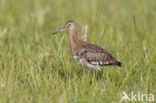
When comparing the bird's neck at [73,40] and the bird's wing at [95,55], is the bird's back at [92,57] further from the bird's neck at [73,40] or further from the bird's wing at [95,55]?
the bird's neck at [73,40]

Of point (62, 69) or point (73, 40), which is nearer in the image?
point (62, 69)

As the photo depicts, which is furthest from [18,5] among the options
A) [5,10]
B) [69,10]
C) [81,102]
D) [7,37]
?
[81,102]

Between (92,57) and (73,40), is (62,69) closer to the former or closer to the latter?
(92,57)

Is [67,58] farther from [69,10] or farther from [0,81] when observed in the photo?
[69,10]

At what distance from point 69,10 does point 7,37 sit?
141 inches

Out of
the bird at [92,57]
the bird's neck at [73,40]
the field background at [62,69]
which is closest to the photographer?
the field background at [62,69]

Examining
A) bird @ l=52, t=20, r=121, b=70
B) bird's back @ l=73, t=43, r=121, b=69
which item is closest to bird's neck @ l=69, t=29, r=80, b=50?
bird @ l=52, t=20, r=121, b=70

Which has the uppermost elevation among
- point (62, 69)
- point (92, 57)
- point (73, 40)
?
point (73, 40)

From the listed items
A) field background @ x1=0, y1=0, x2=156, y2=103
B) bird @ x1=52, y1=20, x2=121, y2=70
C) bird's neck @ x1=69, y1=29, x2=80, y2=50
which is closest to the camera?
field background @ x1=0, y1=0, x2=156, y2=103

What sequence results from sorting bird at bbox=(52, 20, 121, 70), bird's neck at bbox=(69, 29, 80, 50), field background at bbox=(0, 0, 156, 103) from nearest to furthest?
field background at bbox=(0, 0, 156, 103) < bird at bbox=(52, 20, 121, 70) < bird's neck at bbox=(69, 29, 80, 50)

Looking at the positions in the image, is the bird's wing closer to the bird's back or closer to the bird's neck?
the bird's back

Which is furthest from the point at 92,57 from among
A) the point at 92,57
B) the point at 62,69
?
the point at 62,69

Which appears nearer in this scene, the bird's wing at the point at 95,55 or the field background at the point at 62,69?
the field background at the point at 62,69

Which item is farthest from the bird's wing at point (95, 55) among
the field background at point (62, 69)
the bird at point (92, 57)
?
the field background at point (62, 69)
